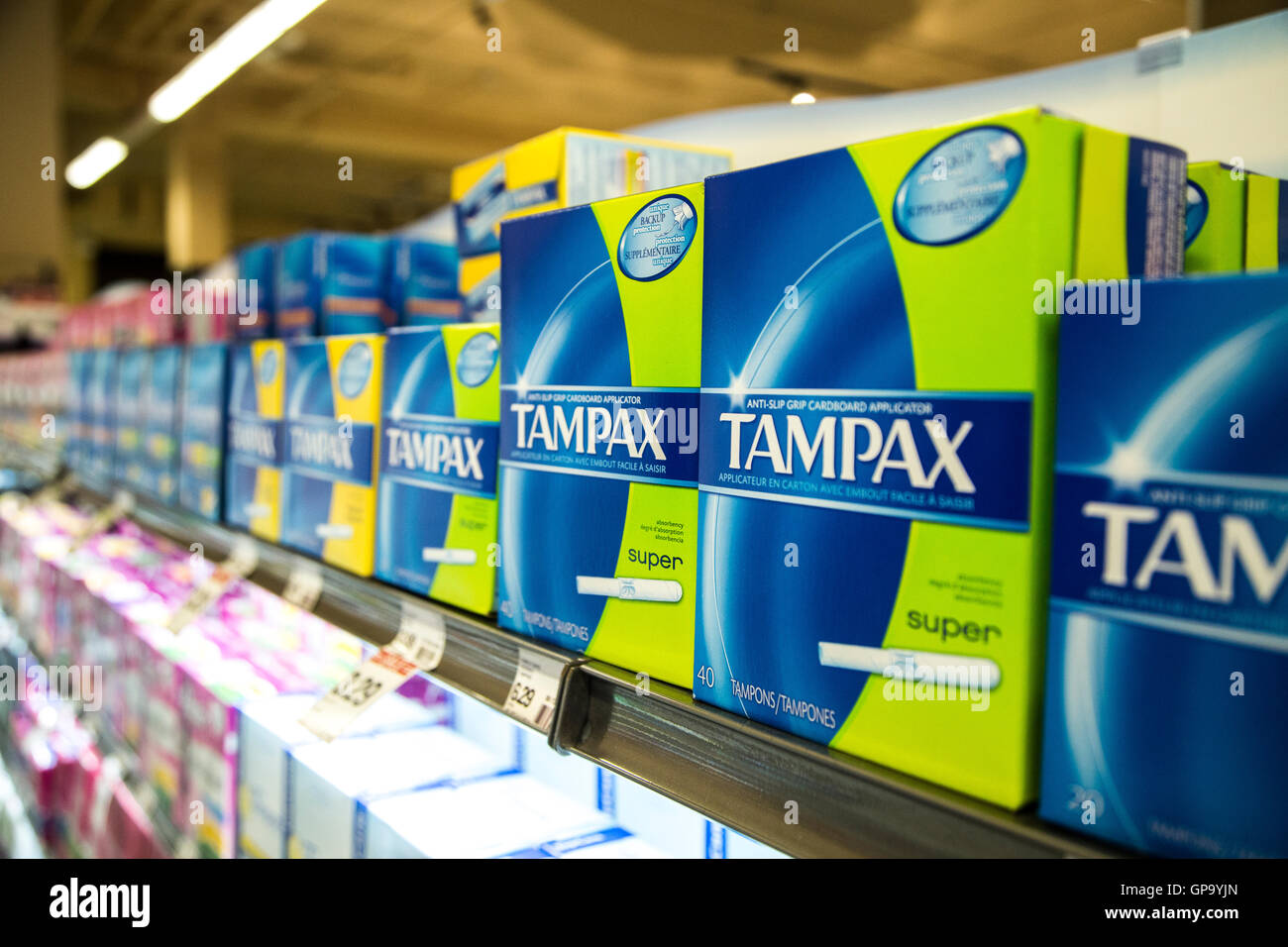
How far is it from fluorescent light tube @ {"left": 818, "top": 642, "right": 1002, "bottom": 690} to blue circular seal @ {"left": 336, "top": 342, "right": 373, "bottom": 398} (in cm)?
96

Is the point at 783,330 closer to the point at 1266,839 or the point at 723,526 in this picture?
the point at 723,526

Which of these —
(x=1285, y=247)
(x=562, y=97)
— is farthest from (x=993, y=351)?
(x=562, y=97)

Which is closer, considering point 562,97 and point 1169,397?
point 1169,397

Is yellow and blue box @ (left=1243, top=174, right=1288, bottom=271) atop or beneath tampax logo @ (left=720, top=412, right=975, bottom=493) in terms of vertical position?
atop

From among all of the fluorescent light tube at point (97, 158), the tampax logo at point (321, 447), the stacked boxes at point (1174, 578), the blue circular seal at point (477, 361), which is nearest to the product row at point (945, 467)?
the stacked boxes at point (1174, 578)

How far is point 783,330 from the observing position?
768mm

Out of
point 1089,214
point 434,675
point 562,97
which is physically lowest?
point 434,675

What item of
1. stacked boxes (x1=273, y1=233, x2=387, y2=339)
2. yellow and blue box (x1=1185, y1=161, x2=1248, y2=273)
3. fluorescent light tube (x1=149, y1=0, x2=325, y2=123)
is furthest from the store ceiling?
yellow and blue box (x1=1185, y1=161, x2=1248, y2=273)

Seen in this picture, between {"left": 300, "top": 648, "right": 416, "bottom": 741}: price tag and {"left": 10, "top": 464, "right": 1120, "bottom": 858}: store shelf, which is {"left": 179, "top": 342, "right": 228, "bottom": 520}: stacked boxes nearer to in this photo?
{"left": 300, "top": 648, "right": 416, "bottom": 741}: price tag

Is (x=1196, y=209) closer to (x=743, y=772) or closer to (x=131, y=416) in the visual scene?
(x=743, y=772)

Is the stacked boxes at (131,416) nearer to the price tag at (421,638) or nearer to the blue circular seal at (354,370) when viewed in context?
the blue circular seal at (354,370)
